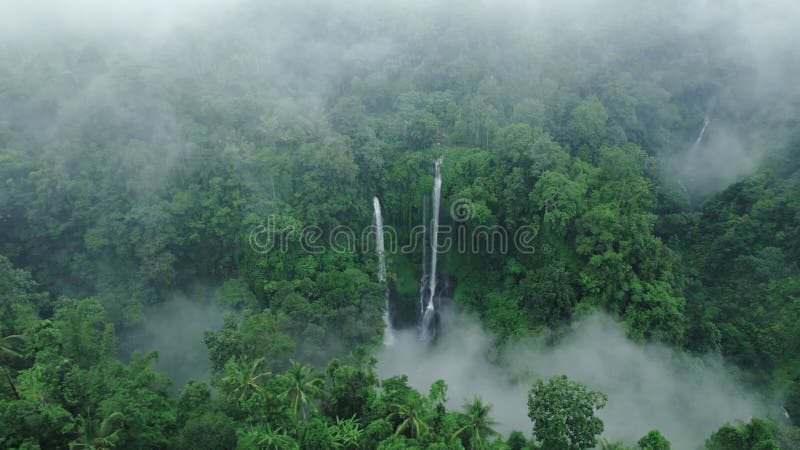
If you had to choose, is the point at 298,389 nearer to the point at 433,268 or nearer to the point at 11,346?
the point at 11,346

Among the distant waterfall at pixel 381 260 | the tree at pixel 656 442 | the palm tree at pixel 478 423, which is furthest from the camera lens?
the distant waterfall at pixel 381 260

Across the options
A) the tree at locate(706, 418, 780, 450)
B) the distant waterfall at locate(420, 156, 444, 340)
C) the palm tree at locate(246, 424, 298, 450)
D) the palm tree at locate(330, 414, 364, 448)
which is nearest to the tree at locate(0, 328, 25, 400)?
the palm tree at locate(246, 424, 298, 450)

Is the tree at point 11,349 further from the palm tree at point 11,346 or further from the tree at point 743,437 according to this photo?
the tree at point 743,437

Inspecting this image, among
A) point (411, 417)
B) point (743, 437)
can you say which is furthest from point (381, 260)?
point (743, 437)

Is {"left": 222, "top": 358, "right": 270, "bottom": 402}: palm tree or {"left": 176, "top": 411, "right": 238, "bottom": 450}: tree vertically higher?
{"left": 222, "top": 358, "right": 270, "bottom": 402}: palm tree

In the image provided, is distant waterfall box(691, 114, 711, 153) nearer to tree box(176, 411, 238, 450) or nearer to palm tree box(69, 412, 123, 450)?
tree box(176, 411, 238, 450)

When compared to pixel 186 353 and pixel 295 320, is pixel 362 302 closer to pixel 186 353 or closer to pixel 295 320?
pixel 295 320

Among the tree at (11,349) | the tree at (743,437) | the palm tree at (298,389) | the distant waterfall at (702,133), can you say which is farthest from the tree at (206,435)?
the distant waterfall at (702,133)
